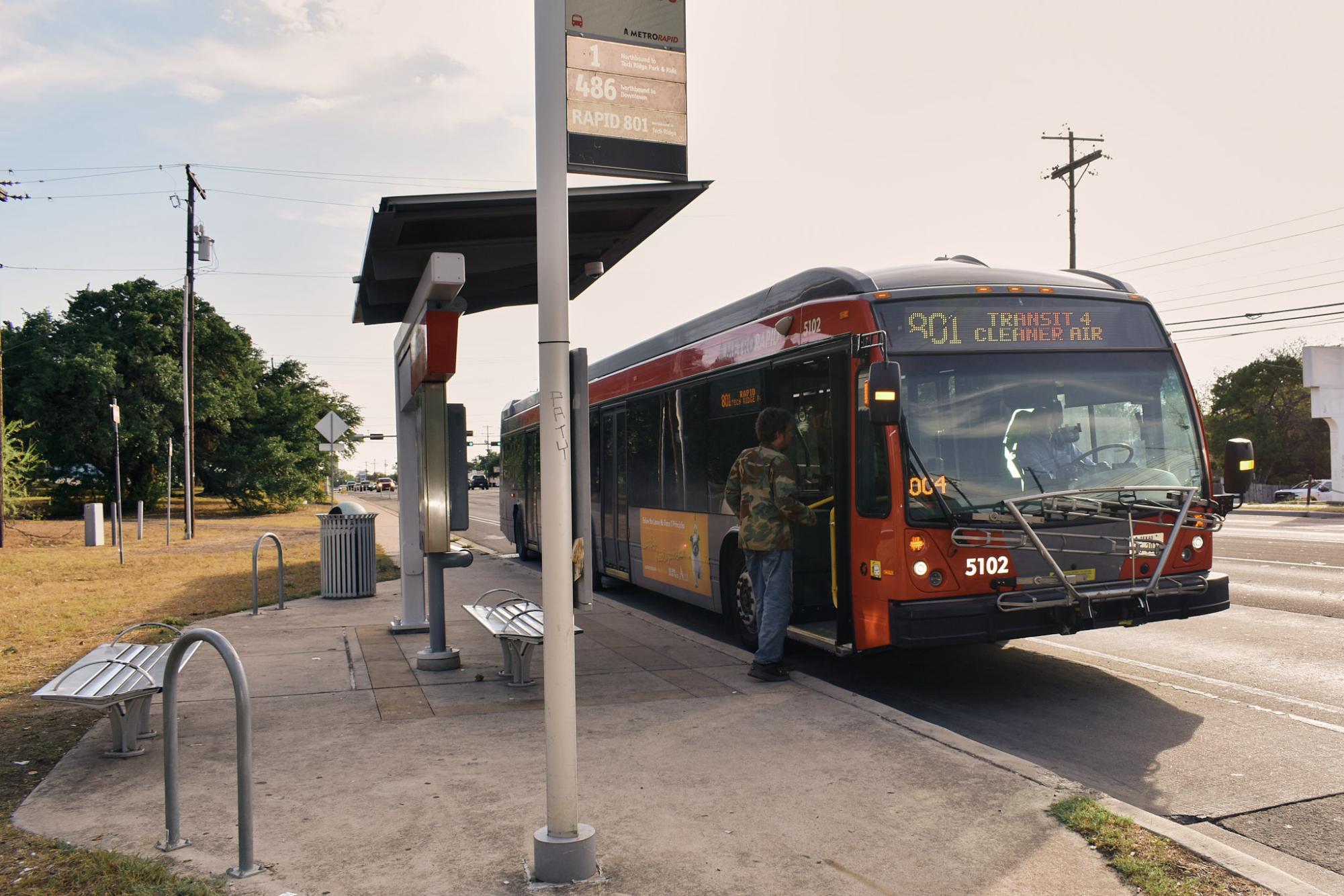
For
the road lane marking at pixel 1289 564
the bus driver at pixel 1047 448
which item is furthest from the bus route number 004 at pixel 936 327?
the road lane marking at pixel 1289 564

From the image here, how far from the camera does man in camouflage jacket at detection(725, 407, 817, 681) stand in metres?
7.93

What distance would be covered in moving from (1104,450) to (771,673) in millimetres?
2843

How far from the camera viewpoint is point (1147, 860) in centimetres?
434

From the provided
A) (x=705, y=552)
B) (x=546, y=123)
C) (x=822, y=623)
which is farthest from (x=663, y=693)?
(x=546, y=123)

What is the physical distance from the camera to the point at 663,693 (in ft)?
25.0

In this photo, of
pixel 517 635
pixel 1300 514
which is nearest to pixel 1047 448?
pixel 517 635

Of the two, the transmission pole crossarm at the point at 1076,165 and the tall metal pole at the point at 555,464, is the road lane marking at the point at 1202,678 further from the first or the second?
the transmission pole crossarm at the point at 1076,165

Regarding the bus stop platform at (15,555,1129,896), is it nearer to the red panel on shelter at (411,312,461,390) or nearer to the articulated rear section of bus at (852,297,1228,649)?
the articulated rear section of bus at (852,297,1228,649)

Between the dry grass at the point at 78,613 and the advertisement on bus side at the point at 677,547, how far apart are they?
4.96 m

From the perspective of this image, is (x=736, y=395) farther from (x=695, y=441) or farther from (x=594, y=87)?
(x=594, y=87)

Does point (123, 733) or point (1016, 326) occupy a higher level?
point (1016, 326)

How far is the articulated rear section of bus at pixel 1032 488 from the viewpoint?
23.5ft

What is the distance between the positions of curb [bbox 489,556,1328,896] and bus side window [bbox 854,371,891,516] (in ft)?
4.27

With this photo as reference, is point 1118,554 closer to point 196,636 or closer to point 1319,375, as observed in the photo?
point 196,636
